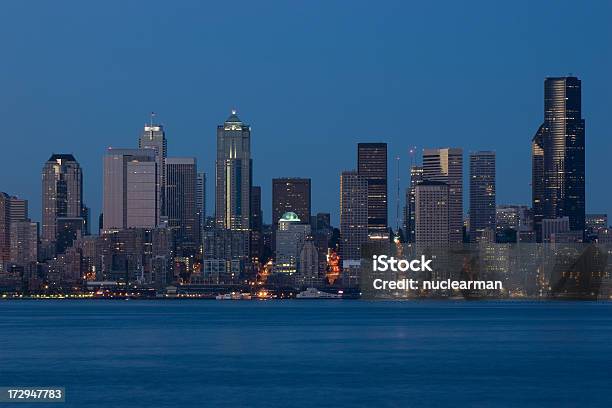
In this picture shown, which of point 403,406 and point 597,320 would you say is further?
point 597,320

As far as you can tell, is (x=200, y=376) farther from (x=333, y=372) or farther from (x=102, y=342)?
(x=102, y=342)

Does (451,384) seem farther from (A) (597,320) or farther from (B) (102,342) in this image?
(A) (597,320)

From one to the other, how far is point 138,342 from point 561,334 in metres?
38.1

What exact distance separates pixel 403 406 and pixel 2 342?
53699 mm

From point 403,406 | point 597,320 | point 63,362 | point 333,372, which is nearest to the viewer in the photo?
point 403,406

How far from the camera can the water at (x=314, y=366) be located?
68.9 m

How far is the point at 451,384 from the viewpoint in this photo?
75375 millimetres

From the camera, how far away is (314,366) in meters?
85.6

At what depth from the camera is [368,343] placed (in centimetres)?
10975

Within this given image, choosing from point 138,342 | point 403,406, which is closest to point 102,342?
point 138,342

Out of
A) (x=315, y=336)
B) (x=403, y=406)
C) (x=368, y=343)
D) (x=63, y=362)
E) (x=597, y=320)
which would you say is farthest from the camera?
(x=597, y=320)

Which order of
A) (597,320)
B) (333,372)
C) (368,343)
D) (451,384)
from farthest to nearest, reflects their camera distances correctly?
(597,320)
(368,343)
(333,372)
(451,384)

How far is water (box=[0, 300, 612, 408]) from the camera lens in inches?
2712

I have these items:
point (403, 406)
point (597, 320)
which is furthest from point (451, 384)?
point (597, 320)
